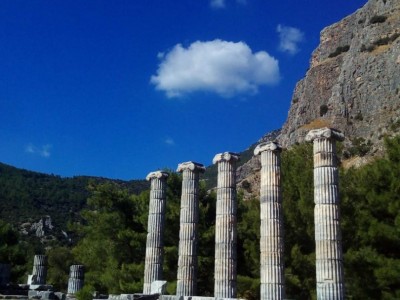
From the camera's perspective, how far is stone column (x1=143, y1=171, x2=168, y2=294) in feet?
83.0

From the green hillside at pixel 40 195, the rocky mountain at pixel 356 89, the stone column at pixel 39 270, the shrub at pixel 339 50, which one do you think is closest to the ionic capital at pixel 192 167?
the stone column at pixel 39 270

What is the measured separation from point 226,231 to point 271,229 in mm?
2775

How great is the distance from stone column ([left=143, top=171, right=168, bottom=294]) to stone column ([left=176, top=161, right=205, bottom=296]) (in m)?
1.65

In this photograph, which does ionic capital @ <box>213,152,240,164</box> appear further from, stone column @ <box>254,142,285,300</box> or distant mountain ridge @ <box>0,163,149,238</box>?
distant mountain ridge @ <box>0,163,149,238</box>

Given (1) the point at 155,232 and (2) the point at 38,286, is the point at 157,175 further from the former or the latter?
(2) the point at 38,286

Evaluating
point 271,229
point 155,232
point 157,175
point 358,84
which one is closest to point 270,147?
point 271,229

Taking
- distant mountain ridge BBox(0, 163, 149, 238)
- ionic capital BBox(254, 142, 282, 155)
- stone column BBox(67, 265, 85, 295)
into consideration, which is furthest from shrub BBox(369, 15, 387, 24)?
stone column BBox(67, 265, 85, 295)

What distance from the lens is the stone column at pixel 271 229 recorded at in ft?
64.6

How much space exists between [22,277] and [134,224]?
1514cm

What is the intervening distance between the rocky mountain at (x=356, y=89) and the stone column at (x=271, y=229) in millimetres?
44708

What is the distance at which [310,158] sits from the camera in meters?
27.8

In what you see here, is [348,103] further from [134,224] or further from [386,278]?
[386,278]

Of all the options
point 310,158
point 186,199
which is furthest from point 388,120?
point 186,199

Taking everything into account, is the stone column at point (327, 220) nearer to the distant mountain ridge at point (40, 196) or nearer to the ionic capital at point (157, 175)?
the ionic capital at point (157, 175)
